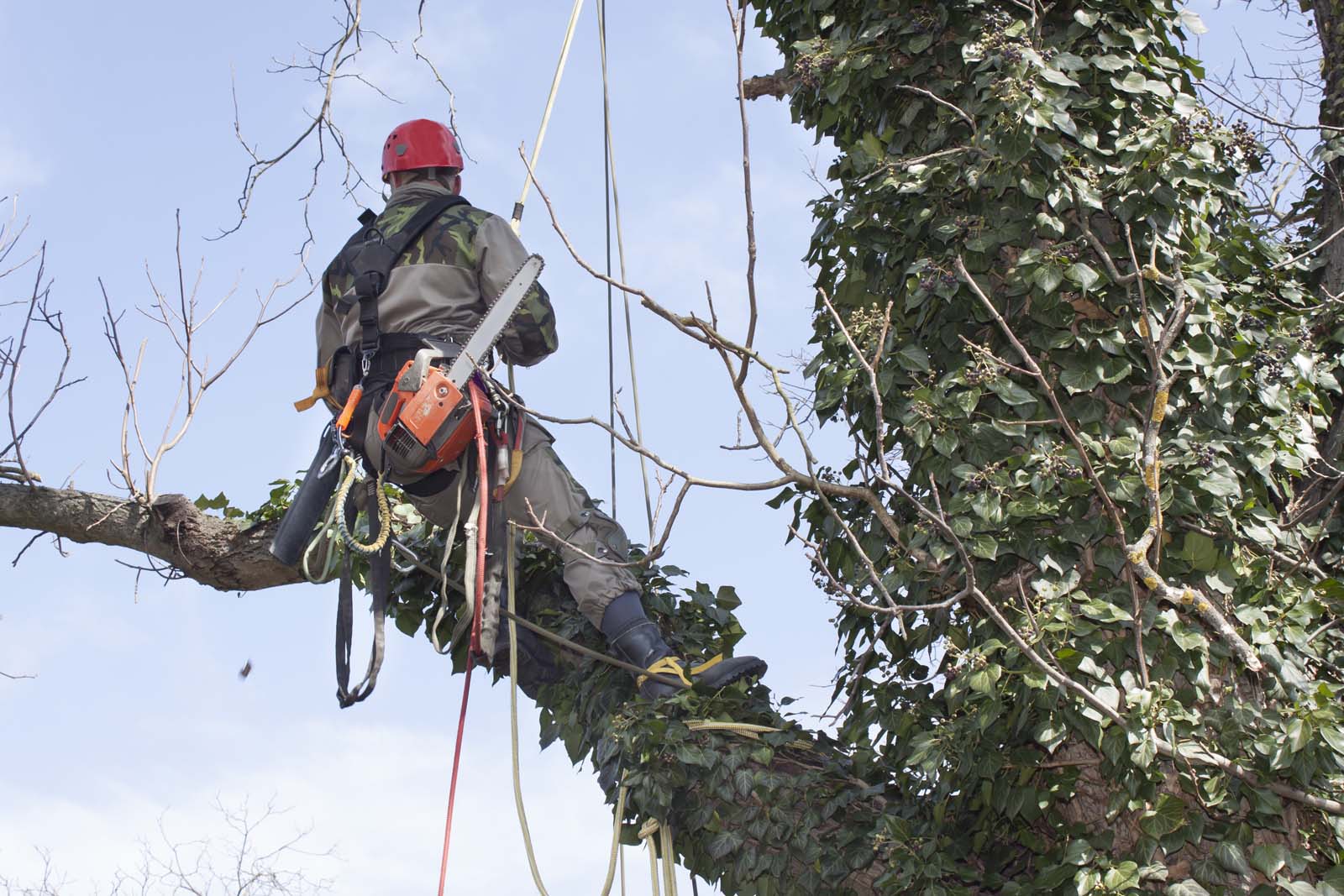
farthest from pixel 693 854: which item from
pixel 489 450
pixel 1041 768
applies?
pixel 489 450

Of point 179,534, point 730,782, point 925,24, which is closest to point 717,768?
point 730,782

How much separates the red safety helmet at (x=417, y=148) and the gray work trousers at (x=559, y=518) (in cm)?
96

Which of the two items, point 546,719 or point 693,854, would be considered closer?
point 693,854

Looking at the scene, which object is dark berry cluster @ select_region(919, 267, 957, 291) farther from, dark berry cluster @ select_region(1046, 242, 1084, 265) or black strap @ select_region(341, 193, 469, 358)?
black strap @ select_region(341, 193, 469, 358)

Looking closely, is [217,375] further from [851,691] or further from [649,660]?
[851,691]

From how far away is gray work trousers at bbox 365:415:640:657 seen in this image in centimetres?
419

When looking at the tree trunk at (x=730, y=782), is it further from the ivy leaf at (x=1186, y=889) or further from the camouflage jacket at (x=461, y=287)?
the camouflage jacket at (x=461, y=287)

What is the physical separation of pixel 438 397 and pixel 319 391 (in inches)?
29.5

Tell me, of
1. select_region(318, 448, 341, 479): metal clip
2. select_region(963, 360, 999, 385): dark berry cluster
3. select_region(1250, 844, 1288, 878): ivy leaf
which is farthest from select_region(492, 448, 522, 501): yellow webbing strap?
select_region(1250, 844, 1288, 878): ivy leaf

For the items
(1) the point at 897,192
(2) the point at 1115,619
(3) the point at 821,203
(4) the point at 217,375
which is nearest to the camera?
(2) the point at 1115,619

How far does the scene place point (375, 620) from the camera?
14.1 feet

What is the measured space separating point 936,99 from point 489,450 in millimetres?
1738

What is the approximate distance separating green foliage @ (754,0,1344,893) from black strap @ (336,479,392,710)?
1.40 m

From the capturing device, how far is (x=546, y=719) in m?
4.37
